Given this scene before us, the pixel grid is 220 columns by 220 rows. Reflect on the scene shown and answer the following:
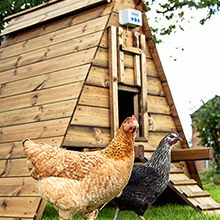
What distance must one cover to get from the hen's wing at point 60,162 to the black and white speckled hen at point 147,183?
1296mm

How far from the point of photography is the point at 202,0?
10.1 m

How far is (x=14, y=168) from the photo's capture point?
207 inches

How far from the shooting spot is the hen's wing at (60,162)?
3.24 metres

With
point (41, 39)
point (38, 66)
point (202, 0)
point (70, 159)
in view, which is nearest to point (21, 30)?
point (41, 39)

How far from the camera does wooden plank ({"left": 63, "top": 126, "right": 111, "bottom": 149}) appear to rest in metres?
4.99

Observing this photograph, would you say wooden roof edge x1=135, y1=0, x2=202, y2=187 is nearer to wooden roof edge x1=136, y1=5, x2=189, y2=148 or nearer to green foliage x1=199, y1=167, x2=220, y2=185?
wooden roof edge x1=136, y1=5, x2=189, y2=148

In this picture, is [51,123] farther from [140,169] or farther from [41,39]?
[41,39]

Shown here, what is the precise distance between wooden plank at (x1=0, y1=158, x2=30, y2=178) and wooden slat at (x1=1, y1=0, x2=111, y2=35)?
2693 millimetres

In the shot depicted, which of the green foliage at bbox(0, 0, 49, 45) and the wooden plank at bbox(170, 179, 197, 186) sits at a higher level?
the green foliage at bbox(0, 0, 49, 45)

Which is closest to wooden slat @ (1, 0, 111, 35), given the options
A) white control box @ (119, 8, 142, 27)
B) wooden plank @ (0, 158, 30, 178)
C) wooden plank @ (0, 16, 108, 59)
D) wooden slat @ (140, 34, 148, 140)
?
wooden plank @ (0, 16, 108, 59)

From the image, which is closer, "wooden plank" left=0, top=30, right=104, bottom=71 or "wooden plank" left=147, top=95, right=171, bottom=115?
"wooden plank" left=0, top=30, right=104, bottom=71

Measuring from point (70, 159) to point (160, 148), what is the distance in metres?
1.65

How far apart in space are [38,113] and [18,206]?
56.9 inches

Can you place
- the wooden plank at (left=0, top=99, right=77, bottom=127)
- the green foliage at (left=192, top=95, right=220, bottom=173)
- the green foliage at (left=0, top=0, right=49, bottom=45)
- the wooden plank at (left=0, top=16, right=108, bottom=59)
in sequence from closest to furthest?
1. the wooden plank at (left=0, top=99, right=77, bottom=127)
2. the wooden plank at (left=0, top=16, right=108, bottom=59)
3. the green foliage at (left=0, top=0, right=49, bottom=45)
4. the green foliage at (left=192, top=95, right=220, bottom=173)
